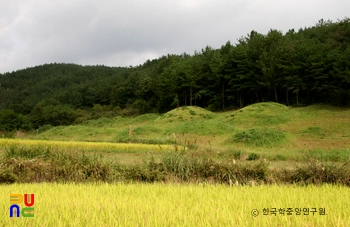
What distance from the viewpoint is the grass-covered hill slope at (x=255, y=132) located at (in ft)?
59.9

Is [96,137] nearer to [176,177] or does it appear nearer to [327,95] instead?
[176,177]

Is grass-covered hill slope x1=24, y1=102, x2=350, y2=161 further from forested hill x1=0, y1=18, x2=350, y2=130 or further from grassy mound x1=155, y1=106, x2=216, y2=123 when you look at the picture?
forested hill x1=0, y1=18, x2=350, y2=130

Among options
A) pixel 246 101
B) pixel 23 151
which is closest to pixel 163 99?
pixel 246 101

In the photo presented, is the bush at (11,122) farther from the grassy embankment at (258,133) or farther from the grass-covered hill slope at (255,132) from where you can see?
the grassy embankment at (258,133)

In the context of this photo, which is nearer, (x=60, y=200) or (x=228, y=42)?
(x=60, y=200)

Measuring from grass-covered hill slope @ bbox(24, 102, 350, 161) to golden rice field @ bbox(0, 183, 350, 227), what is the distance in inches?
306

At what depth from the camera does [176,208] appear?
11.5 feet

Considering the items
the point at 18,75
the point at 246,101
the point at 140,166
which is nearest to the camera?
the point at 140,166

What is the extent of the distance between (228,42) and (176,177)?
50354 millimetres

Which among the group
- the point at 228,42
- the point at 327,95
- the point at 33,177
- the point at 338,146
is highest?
the point at 228,42

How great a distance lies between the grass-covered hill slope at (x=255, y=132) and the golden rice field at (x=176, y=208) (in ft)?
25.5

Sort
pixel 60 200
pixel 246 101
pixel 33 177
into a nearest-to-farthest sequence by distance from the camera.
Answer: pixel 60 200 → pixel 33 177 → pixel 246 101

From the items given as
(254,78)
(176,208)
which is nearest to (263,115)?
(254,78)

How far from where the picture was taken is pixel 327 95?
3362 cm
